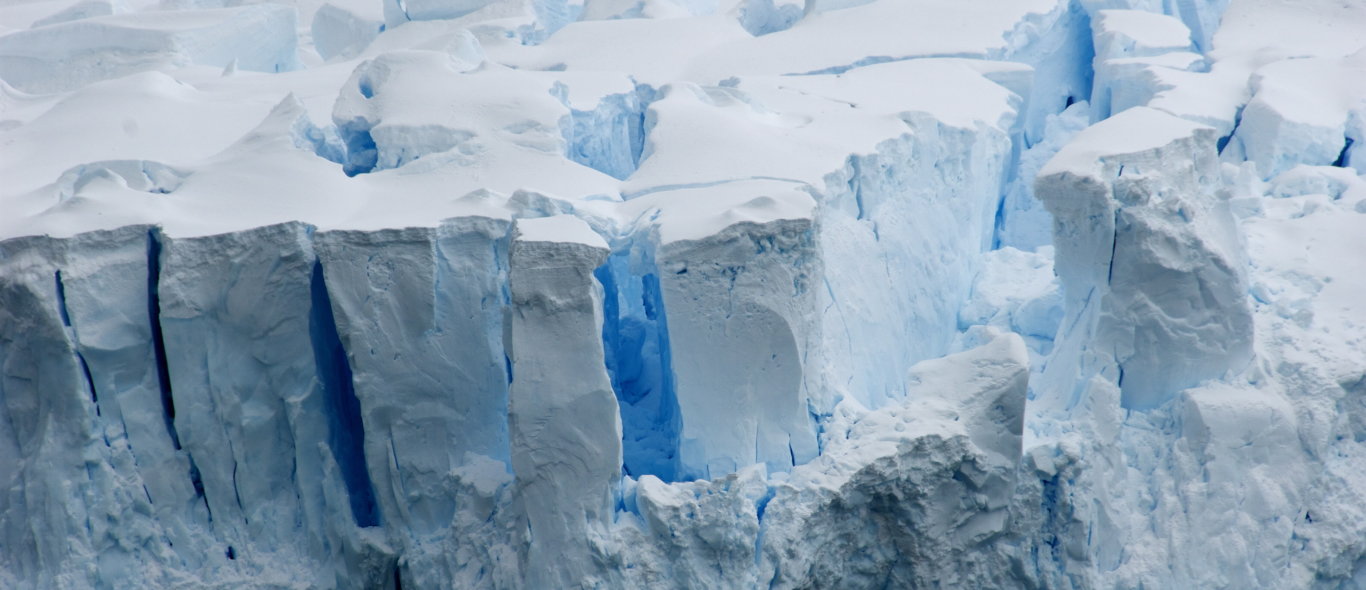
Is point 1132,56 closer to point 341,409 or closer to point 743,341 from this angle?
point 743,341

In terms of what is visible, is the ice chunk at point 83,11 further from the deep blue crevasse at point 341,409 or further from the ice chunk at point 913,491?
the ice chunk at point 913,491

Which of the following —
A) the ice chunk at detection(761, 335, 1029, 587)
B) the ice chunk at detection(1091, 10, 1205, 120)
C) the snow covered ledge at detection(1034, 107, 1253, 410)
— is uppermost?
the ice chunk at detection(1091, 10, 1205, 120)

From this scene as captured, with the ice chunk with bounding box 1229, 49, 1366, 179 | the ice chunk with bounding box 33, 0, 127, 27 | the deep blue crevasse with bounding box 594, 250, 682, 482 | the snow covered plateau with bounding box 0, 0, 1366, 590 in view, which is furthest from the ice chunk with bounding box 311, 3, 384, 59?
the ice chunk with bounding box 1229, 49, 1366, 179

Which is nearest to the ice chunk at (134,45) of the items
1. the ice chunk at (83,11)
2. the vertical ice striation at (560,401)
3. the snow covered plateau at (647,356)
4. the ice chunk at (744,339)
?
the ice chunk at (83,11)

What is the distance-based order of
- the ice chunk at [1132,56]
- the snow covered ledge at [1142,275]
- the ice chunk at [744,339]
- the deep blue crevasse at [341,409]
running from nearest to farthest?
1. the ice chunk at [744,339]
2. the deep blue crevasse at [341,409]
3. the snow covered ledge at [1142,275]
4. the ice chunk at [1132,56]

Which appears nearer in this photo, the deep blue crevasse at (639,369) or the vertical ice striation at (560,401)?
the vertical ice striation at (560,401)

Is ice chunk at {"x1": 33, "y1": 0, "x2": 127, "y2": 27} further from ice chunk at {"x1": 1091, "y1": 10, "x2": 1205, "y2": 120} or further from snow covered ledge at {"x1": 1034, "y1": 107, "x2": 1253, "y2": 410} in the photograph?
snow covered ledge at {"x1": 1034, "y1": 107, "x2": 1253, "y2": 410}

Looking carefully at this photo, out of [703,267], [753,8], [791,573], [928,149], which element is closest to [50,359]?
[703,267]
